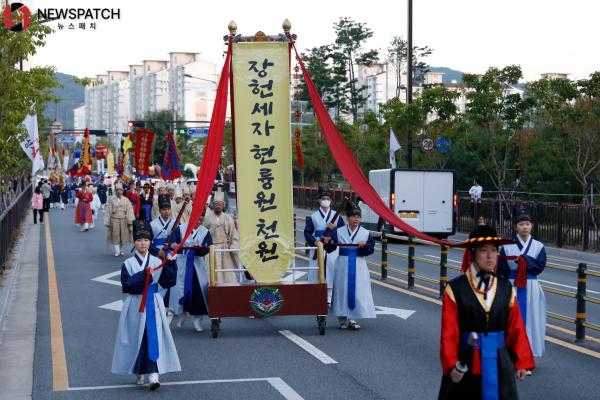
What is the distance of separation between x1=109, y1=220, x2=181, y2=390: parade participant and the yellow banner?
7.88 ft

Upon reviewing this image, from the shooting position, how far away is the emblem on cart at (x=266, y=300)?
42.6ft

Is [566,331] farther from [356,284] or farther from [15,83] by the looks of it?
[15,83]

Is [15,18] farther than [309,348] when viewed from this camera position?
Yes

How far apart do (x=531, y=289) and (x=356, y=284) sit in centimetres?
315

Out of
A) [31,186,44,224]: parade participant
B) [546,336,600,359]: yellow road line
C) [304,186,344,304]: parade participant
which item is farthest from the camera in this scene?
[31,186,44,224]: parade participant

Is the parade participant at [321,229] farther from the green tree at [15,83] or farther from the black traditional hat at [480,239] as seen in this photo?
the green tree at [15,83]

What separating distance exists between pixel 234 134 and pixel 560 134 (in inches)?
999

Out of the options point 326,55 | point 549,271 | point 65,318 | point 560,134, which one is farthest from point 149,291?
point 326,55

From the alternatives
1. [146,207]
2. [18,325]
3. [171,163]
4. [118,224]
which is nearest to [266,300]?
[18,325]

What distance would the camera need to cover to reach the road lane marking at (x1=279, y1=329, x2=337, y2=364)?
11648 mm

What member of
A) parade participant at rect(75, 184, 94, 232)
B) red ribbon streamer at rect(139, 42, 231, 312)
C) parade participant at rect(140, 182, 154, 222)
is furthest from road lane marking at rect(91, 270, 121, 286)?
parade participant at rect(75, 184, 94, 232)

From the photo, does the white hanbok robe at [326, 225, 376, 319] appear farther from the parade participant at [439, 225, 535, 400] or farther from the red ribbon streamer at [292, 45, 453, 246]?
the parade participant at [439, 225, 535, 400]

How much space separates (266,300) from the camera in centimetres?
1302

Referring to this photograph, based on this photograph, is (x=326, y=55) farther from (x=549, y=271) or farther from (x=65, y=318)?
(x=65, y=318)
